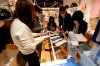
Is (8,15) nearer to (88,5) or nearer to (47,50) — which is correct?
(47,50)

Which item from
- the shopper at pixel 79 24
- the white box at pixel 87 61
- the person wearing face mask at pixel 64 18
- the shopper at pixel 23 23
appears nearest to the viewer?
the white box at pixel 87 61

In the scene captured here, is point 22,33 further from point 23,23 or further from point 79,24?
point 79,24

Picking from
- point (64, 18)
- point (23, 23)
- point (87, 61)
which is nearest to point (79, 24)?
point (64, 18)

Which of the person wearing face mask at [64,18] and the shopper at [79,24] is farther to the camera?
the person wearing face mask at [64,18]

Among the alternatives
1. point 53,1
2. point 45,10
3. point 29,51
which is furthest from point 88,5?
point 29,51

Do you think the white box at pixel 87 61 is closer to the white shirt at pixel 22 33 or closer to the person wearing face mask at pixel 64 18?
the white shirt at pixel 22 33

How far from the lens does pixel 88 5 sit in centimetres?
409

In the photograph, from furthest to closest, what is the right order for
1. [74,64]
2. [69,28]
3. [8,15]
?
[8,15] < [69,28] < [74,64]

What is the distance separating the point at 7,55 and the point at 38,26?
1.20m

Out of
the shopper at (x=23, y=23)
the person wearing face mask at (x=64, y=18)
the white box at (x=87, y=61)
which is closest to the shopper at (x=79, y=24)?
the person wearing face mask at (x=64, y=18)

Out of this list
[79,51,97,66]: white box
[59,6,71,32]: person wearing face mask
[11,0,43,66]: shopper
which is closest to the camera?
[79,51,97,66]: white box

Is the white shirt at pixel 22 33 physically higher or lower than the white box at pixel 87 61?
higher

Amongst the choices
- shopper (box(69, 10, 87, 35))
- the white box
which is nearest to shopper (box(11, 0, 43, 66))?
the white box

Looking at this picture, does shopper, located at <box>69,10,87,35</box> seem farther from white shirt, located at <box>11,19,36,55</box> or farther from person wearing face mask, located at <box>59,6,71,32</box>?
white shirt, located at <box>11,19,36,55</box>
